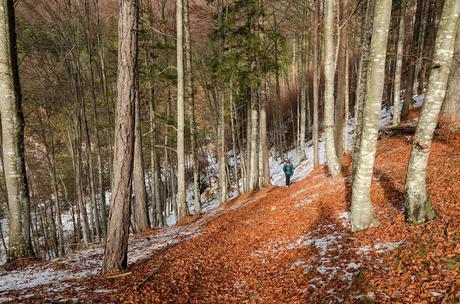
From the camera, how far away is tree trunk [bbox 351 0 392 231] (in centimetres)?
519

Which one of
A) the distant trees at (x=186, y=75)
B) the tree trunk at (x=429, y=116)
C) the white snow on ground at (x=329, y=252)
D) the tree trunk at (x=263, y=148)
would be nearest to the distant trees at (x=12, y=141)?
Result: the distant trees at (x=186, y=75)

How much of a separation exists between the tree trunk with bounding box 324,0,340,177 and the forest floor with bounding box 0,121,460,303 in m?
1.73

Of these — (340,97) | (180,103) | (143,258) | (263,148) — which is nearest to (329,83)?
(340,97)

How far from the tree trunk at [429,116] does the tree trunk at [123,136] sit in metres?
5.29

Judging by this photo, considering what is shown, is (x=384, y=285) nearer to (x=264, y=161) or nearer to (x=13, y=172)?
(x=13, y=172)

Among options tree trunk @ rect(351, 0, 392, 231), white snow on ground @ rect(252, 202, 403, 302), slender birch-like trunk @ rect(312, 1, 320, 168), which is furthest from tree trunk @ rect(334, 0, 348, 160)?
tree trunk @ rect(351, 0, 392, 231)

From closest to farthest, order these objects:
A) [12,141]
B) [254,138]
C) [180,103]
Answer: [12,141] < [180,103] < [254,138]

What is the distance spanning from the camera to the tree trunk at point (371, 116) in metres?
5.19

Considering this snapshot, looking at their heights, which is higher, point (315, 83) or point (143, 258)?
point (315, 83)

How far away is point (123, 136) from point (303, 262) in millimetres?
4189

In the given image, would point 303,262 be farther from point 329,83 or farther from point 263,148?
point 263,148

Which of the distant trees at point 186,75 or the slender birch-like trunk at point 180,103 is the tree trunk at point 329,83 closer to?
the distant trees at point 186,75

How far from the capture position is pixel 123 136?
5.46 meters

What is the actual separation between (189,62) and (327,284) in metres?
11.9
